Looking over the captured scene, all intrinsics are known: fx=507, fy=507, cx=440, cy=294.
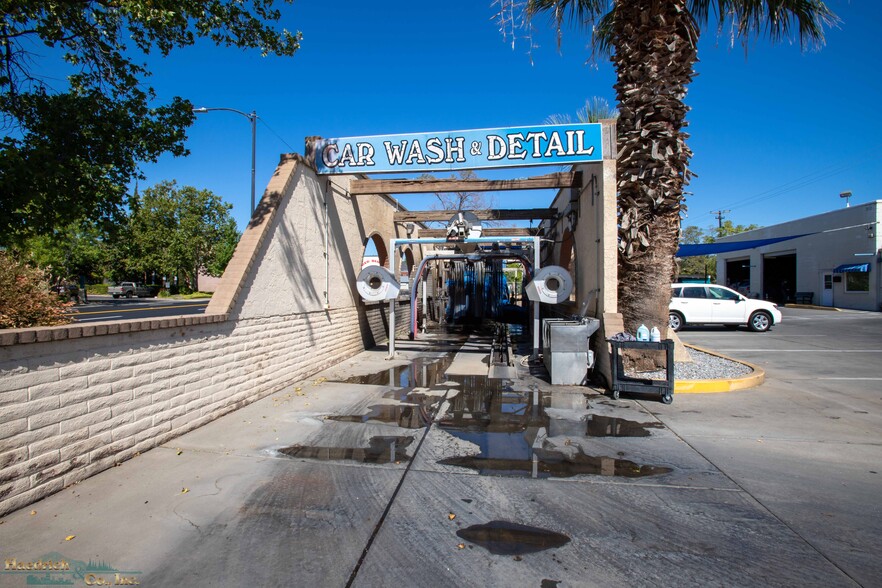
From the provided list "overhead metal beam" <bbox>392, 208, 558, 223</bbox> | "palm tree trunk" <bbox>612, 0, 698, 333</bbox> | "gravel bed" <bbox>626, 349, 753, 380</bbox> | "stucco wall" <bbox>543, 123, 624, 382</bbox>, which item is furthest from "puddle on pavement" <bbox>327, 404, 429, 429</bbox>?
"overhead metal beam" <bbox>392, 208, 558, 223</bbox>

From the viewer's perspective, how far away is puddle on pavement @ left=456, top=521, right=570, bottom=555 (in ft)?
11.2

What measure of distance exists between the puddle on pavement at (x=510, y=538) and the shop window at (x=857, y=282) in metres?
32.2

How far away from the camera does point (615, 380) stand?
25.4ft

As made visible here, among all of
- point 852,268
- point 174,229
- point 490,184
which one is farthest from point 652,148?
point 174,229

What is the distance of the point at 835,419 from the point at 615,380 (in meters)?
2.75

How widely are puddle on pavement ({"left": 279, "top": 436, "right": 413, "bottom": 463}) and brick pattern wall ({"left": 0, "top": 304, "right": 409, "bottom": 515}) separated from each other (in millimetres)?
1469

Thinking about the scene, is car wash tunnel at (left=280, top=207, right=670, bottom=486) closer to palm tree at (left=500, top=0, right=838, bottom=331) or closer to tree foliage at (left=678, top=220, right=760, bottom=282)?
palm tree at (left=500, top=0, right=838, bottom=331)

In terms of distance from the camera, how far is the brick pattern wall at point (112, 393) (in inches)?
153

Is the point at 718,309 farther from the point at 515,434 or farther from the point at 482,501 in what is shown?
the point at 482,501

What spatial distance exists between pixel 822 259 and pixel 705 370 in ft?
94.0

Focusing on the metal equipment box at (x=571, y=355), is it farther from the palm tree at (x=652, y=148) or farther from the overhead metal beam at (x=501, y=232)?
the overhead metal beam at (x=501, y=232)

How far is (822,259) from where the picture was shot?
3078 centimetres

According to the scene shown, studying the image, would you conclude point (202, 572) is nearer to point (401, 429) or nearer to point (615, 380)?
point (401, 429)

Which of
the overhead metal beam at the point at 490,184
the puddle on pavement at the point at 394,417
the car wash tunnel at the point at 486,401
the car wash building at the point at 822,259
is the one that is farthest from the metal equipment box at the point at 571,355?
the car wash building at the point at 822,259
